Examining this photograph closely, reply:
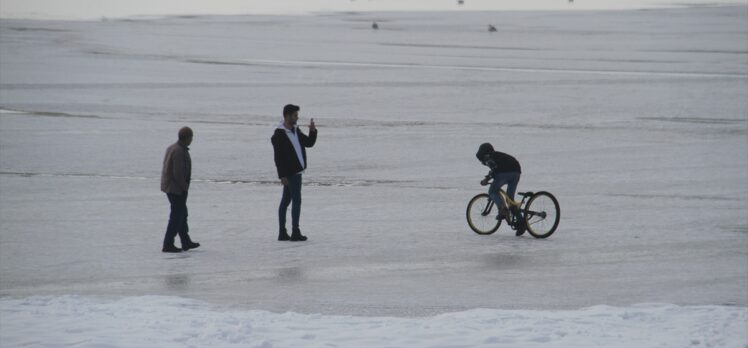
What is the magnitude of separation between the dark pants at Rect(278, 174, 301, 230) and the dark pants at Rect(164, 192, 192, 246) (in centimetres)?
119

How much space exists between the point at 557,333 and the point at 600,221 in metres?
6.58

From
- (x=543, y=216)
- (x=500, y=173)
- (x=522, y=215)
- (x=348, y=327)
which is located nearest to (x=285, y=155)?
(x=500, y=173)

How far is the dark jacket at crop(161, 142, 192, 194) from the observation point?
44.4 feet

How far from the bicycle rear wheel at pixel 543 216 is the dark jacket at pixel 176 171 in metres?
4.01

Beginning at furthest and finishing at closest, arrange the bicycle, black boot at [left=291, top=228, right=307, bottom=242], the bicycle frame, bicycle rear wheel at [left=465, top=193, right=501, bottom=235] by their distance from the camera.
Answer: bicycle rear wheel at [left=465, top=193, right=501, bottom=235] → the bicycle frame → the bicycle → black boot at [left=291, top=228, right=307, bottom=242]

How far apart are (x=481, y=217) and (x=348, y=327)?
5681 mm

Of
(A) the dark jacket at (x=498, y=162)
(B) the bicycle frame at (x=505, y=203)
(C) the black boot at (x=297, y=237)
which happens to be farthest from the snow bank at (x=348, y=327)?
(A) the dark jacket at (x=498, y=162)

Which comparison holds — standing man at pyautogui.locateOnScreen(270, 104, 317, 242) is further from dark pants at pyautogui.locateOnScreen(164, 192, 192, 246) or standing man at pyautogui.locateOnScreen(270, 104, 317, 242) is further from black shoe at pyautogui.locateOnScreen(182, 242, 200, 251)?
dark pants at pyautogui.locateOnScreen(164, 192, 192, 246)

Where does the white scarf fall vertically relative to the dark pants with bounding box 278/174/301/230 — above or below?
above

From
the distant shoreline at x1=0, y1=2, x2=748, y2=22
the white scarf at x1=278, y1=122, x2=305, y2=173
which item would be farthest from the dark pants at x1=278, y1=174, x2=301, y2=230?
the distant shoreline at x1=0, y1=2, x2=748, y2=22

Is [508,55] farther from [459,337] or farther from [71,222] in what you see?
[459,337]

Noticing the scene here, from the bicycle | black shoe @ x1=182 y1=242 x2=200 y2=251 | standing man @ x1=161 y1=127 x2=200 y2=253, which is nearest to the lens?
standing man @ x1=161 y1=127 x2=200 y2=253

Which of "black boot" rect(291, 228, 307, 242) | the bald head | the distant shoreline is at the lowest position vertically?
"black boot" rect(291, 228, 307, 242)

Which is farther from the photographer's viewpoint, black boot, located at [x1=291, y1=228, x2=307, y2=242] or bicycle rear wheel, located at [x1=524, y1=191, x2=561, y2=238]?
bicycle rear wheel, located at [x1=524, y1=191, x2=561, y2=238]
